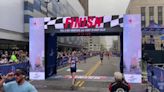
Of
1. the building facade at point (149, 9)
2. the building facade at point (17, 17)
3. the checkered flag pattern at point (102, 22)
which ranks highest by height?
the building facade at point (149, 9)

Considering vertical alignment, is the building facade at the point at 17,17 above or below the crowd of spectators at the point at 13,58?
above

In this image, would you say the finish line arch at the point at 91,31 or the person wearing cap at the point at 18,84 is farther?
the finish line arch at the point at 91,31

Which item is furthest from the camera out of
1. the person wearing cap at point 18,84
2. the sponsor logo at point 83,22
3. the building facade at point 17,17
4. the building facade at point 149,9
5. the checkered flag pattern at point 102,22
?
the building facade at point 149,9

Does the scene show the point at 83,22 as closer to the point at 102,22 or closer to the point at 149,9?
the point at 102,22

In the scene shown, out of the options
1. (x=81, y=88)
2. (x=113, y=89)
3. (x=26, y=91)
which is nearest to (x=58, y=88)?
(x=81, y=88)

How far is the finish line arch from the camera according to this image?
21.2 meters

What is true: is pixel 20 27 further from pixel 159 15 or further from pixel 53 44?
pixel 159 15

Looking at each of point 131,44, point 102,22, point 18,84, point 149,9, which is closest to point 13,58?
point 102,22

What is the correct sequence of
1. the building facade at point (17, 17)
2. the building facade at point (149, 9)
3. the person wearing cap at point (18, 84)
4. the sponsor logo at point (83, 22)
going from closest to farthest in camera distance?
the person wearing cap at point (18, 84)
the sponsor logo at point (83, 22)
the building facade at point (17, 17)
the building facade at point (149, 9)

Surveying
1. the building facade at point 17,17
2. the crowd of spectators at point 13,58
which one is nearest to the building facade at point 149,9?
the building facade at point 17,17

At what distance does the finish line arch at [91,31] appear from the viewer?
21188 mm

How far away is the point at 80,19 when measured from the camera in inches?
865

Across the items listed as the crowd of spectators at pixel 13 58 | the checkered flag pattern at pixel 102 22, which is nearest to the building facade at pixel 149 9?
the crowd of spectators at pixel 13 58

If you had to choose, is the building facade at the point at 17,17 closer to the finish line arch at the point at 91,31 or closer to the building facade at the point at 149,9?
the finish line arch at the point at 91,31
